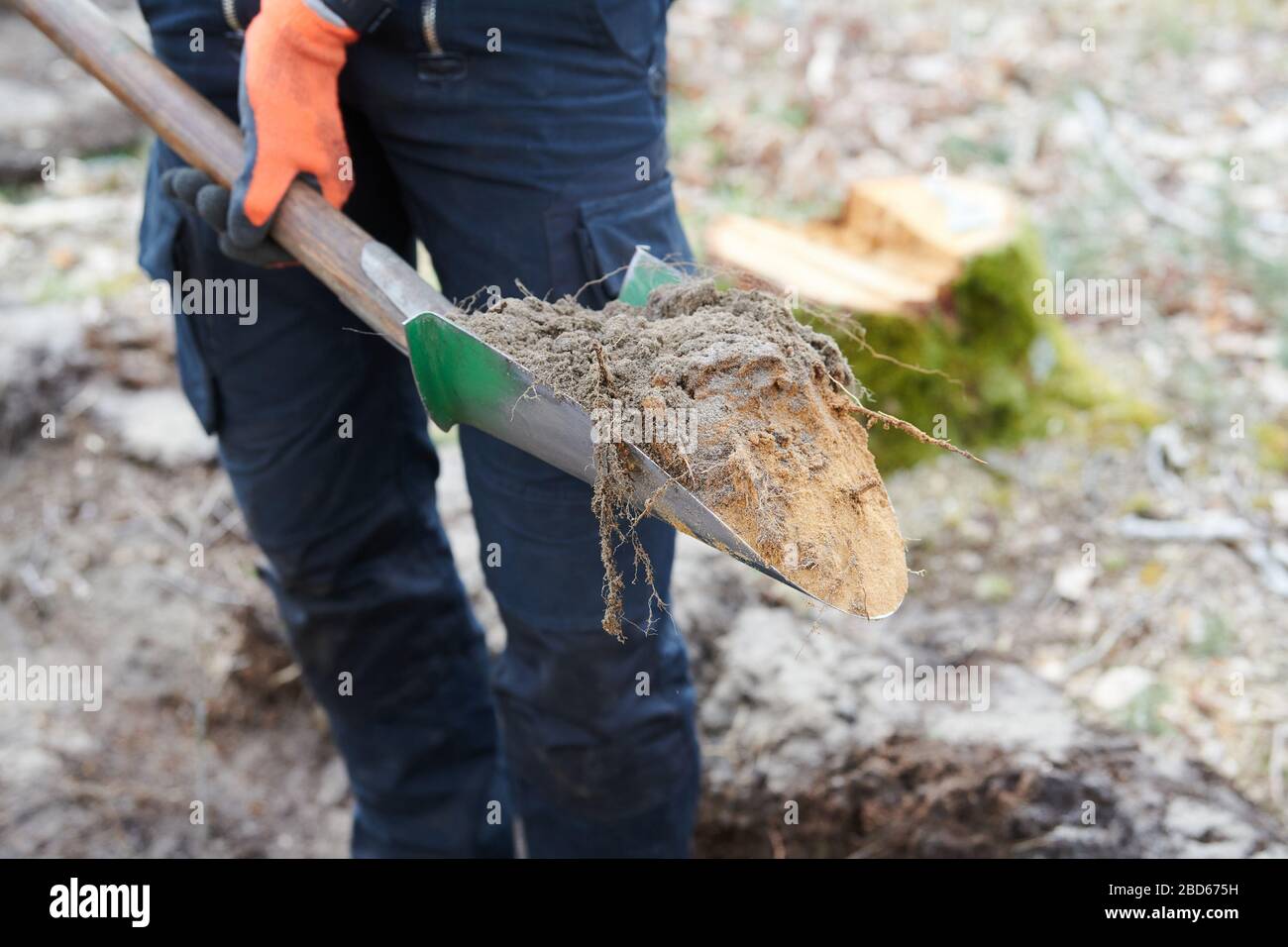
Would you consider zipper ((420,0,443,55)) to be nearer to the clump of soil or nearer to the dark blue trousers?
the dark blue trousers

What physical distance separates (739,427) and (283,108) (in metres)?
0.80

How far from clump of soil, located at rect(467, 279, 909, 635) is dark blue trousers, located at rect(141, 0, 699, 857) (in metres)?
A: 0.24

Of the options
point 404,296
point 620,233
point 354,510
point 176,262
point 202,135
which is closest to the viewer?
point 404,296

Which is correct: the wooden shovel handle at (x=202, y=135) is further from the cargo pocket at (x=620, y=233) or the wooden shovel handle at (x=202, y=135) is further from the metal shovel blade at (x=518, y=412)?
the cargo pocket at (x=620, y=233)

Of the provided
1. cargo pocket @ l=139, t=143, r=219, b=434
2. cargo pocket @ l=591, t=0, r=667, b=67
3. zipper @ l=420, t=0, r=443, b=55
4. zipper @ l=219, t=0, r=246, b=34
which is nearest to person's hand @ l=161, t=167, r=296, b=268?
cargo pocket @ l=139, t=143, r=219, b=434

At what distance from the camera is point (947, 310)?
10.4ft

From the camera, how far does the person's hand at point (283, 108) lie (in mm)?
1549

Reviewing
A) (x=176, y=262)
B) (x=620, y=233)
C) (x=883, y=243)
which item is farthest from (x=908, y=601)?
(x=176, y=262)

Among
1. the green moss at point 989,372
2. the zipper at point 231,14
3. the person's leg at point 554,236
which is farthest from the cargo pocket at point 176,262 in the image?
the green moss at point 989,372

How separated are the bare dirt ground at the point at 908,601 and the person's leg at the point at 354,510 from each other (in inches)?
19.0

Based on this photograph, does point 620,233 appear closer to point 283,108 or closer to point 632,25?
point 632,25

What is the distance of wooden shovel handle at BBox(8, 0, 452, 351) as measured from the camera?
156 cm

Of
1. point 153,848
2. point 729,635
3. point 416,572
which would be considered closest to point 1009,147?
point 729,635

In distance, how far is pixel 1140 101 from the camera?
15.4ft
